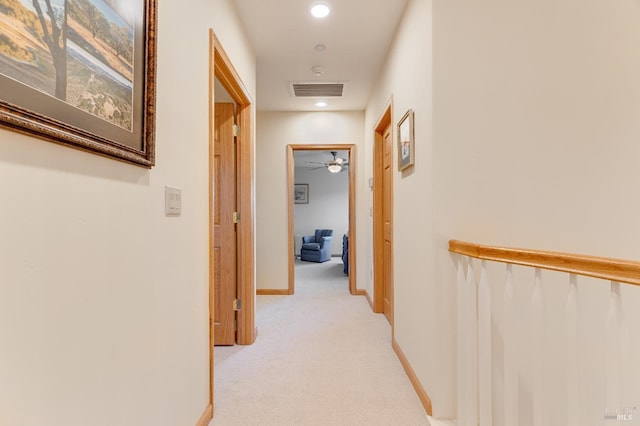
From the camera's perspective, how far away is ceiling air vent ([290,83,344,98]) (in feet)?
11.7

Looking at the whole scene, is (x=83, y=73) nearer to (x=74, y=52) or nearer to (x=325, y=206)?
(x=74, y=52)

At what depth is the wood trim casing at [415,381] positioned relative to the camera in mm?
1737

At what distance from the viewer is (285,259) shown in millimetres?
4328

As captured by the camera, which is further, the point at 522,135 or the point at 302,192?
the point at 302,192

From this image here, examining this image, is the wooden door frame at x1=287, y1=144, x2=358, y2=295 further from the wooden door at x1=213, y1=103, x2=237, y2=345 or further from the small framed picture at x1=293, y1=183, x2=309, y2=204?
the small framed picture at x1=293, y1=183, x2=309, y2=204

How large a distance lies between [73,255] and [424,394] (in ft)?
5.96

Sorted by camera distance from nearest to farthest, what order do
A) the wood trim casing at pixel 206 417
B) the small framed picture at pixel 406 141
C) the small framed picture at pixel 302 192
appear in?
the wood trim casing at pixel 206 417 < the small framed picture at pixel 406 141 < the small framed picture at pixel 302 192

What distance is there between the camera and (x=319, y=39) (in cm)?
266

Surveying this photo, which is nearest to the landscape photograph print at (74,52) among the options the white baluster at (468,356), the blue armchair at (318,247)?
the white baluster at (468,356)

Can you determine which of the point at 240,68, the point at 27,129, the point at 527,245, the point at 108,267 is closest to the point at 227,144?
the point at 240,68

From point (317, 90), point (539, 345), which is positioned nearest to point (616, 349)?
point (539, 345)

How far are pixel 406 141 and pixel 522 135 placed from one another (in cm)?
67

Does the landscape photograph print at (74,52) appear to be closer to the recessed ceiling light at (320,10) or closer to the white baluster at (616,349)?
the white baluster at (616,349)

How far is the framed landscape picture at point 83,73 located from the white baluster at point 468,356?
1.46 meters
